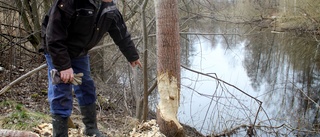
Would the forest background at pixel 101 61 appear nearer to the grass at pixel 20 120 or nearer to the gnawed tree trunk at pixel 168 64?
the grass at pixel 20 120

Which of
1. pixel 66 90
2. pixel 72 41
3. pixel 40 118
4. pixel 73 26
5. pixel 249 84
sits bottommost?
pixel 249 84

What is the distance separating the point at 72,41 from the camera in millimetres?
2369

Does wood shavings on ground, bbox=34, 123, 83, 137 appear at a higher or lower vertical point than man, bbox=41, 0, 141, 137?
lower

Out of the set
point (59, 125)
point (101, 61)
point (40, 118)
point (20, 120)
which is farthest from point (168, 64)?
point (101, 61)

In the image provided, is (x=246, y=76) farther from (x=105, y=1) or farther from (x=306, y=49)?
(x=105, y=1)

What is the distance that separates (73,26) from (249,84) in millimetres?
7678

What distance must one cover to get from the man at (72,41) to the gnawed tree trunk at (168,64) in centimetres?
56

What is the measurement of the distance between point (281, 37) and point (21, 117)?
17299 millimetres

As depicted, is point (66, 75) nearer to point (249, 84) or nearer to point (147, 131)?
point (147, 131)

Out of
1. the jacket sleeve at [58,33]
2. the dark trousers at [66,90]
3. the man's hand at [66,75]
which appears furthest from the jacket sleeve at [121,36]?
the man's hand at [66,75]

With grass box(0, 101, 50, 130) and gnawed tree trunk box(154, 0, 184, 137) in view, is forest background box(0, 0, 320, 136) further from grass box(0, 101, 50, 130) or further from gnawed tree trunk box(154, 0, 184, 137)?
gnawed tree trunk box(154, 0, 184, 137)

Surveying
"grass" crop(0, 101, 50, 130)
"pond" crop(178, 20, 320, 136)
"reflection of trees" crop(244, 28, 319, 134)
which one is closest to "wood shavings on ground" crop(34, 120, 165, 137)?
"grass" crop(0, 101, 50, 130)

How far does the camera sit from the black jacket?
2180 mm


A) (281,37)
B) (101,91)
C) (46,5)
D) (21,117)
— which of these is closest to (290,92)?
(101,91)
